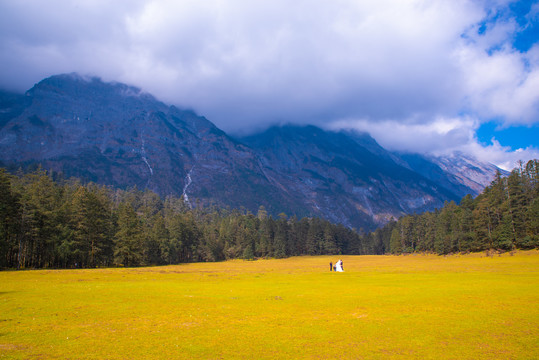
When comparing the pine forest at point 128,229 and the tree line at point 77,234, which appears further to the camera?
the pine forest at point 128,229

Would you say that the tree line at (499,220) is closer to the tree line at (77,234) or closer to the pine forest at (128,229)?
the pine forest at (128,229)

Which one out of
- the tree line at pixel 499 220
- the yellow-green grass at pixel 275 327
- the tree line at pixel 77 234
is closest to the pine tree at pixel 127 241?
the tree line at pixel 77 234

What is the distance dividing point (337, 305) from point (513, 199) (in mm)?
94373

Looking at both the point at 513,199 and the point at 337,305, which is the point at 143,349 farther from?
the point at 513,199

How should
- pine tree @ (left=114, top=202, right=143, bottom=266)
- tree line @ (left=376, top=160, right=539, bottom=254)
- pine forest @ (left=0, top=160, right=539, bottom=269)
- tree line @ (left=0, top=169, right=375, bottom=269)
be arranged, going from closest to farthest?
1. tree line @ (left=0, top=169, right=375, bottom=269)
2. pine forest @ (left=0, top=160, right=539, bottom=269)
3. tree line @ (left=376, top=160, right=539, bottom=254)
4. pine tree @ (left=114, top=202, right=143, bottom=266)

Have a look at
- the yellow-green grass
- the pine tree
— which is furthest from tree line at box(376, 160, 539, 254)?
the pine tree

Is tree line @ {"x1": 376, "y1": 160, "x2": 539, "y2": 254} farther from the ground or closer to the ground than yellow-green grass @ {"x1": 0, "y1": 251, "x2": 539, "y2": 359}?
farther from the ground

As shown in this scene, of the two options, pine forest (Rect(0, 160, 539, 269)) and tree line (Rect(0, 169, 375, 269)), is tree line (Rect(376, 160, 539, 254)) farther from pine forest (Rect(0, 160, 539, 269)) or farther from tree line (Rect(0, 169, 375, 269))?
tree line (Rect(0, 169, 375, 269))

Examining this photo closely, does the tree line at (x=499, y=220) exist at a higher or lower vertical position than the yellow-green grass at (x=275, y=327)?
higher

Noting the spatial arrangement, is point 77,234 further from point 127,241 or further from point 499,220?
point 499,220

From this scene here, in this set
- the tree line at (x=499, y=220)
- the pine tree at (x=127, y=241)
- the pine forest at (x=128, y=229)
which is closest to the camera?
the pine forest at (x=128, y=229)

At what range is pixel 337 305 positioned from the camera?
23875 millimetres

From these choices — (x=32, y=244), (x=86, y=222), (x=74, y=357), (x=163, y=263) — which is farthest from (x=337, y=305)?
(x=163, y=263)

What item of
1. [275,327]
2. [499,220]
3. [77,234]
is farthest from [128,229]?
[499,220]
